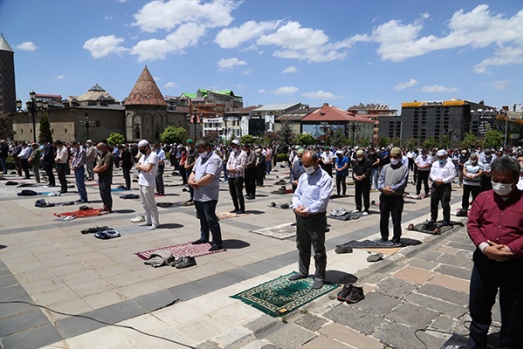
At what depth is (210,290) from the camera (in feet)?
15.5

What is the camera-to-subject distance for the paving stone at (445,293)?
4438 millimetres

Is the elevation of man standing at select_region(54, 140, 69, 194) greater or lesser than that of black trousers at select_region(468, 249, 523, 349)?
greater

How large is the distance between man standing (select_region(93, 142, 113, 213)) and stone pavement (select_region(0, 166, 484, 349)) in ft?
5.31

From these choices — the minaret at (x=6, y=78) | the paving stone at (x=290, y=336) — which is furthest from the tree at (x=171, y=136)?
the paving stone at (x=290, y=336)

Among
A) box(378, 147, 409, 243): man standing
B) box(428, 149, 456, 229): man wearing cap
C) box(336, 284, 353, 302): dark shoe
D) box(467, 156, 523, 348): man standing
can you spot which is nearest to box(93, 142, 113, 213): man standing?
box(378, 147, 409, 243): man standing

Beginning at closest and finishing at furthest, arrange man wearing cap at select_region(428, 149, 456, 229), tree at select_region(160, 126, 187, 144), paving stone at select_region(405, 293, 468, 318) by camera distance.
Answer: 1. paving stone at select_region(405, 293, 468, 318)
2. man wearing cap at select_region(428, 149, 456, 229)
3. tree at select_region(160, 126, 187, 144)

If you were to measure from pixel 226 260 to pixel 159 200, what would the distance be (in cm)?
684

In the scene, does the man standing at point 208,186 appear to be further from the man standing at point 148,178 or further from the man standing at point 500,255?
the man standing at point 500,255

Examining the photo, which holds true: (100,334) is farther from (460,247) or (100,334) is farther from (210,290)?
(460,247)

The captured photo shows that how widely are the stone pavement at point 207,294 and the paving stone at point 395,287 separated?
14 millimetres

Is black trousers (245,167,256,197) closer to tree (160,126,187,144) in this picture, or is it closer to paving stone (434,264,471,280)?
paving stone (434,264,471,280)

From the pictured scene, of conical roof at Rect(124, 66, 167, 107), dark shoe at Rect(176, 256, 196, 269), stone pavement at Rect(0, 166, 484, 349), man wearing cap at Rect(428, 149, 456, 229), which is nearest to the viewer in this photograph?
stone pavement at Rect(0, 166, 484, 349)

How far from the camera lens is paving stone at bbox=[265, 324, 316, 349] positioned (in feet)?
11.3

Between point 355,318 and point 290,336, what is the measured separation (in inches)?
32.6
